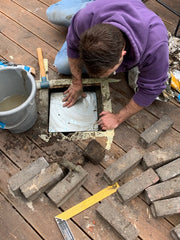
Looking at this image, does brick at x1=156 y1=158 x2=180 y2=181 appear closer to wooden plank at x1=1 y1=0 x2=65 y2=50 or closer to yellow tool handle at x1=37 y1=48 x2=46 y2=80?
yellow tool handle at x1=37 y1=48 x2=46 y2=80

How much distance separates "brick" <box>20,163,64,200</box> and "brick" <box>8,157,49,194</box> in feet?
0.12

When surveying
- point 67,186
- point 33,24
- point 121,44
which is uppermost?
point 121,44

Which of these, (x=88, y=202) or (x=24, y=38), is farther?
(x=24, y=38)

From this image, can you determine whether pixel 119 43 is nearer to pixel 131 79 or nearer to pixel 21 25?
pixel 131 79

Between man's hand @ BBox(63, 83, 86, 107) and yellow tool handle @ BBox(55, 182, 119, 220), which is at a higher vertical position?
man's hand @ BBox(63, 83, 86, 107)

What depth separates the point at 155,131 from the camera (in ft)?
5.94

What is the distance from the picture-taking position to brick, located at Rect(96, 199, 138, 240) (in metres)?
1.45

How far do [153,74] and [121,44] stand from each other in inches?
18.6

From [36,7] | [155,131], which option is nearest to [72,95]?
[155,131]

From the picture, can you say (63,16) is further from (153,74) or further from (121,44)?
(121,44)

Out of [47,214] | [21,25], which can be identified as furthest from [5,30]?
[47,214]

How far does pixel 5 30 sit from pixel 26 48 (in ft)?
1.11

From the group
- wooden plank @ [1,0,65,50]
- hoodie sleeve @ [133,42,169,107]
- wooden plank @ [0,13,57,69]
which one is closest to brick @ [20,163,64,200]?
hoodie sleeve @ [133,42,169,107]

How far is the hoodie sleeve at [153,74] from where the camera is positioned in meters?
1.41
